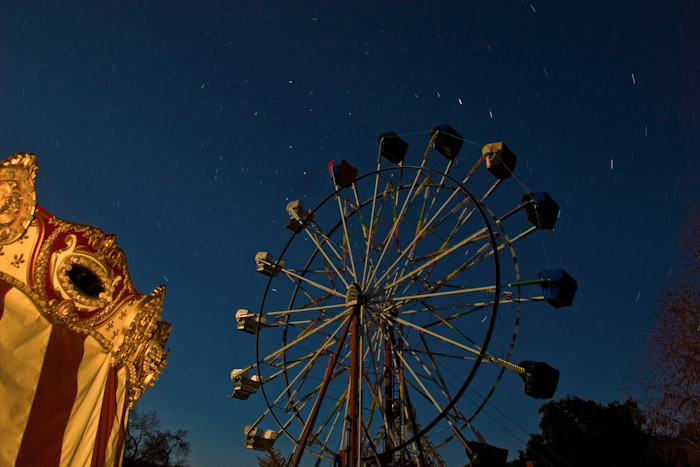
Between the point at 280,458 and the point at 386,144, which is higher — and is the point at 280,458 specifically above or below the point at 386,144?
below

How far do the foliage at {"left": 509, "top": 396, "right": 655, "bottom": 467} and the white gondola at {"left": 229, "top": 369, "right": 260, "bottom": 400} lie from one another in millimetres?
15284

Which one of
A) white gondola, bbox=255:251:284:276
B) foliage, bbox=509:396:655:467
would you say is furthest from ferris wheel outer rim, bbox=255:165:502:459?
foliage, bbox=509:396:655:467

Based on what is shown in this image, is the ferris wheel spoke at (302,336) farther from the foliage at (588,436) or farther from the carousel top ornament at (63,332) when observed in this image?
the foliage at (588,436)

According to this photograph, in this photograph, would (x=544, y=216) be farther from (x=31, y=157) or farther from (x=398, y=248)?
(x=31, y=157)

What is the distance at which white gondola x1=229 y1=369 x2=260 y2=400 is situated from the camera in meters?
10.9

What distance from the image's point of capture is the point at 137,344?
5508mm

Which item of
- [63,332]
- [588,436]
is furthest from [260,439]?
[588,436]

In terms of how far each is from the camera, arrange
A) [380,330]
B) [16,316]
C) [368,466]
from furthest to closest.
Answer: [380,330], [368,466], [16,316]

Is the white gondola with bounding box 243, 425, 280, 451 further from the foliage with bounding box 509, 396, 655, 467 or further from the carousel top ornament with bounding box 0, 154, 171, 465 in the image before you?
the foliage with bounding box 509, 396, 655, 467

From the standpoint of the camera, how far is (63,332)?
4824mm

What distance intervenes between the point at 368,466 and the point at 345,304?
2974 millimetres

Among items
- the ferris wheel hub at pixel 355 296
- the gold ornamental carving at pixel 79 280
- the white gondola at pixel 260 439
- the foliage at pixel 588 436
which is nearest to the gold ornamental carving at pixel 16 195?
the gold ornamental carving at pixel 79 280

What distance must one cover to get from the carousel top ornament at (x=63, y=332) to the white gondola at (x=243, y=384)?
5.42 m

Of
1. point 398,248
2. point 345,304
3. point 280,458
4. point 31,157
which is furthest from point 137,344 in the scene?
point 280,458
